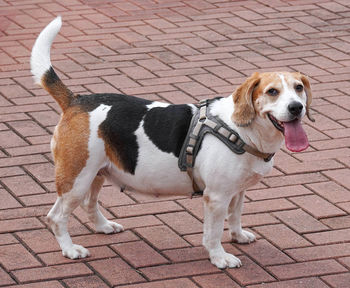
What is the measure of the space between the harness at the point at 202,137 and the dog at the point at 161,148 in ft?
0.07

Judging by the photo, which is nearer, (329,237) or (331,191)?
(329,237)

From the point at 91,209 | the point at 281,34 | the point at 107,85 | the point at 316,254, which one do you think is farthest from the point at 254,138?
the point at 281,34

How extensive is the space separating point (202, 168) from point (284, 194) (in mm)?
1174

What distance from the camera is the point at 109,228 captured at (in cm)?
502

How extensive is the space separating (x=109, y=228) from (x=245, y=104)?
119 centimetres

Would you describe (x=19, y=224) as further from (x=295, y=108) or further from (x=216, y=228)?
(x=295, y=108)

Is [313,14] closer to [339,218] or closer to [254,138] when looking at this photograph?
[339,218]

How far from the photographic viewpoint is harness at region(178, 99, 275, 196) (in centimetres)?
448

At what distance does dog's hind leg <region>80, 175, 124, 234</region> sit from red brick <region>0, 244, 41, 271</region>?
447 mm

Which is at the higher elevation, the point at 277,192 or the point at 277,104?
the point at 277,104

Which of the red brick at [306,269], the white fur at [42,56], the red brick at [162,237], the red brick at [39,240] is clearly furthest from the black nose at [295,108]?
the red brick at [39,240]

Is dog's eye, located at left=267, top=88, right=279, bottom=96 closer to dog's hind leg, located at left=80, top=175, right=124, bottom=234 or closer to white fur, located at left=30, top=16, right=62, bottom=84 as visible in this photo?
dog's hind leg, located at left=80, top=175, right=124, bottom=234

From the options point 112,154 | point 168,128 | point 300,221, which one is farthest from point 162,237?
point 300,221

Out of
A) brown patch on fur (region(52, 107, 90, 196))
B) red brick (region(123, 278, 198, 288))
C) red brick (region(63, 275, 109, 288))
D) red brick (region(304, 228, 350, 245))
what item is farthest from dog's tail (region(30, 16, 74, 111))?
red brick (region(304, 228, 350, 245))
